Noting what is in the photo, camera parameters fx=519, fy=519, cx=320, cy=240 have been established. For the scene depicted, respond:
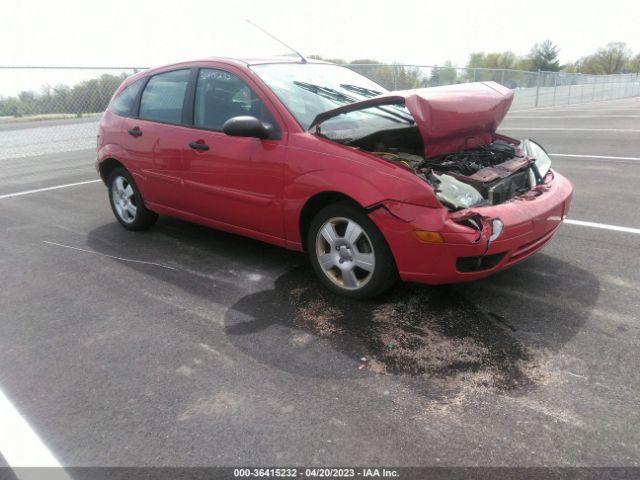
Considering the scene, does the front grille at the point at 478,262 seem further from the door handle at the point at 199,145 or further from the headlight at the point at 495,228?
the door handle at the point at 199,145

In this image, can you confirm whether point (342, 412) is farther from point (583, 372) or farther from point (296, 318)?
point (583, 372)

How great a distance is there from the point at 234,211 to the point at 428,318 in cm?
181

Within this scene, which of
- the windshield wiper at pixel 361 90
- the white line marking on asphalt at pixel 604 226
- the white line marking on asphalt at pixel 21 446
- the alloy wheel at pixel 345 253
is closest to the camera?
the white line marking on asphalt at pixel 21 446

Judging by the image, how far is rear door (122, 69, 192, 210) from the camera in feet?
15.2

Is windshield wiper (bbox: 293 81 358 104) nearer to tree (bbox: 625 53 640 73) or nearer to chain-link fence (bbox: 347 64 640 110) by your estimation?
chain-link fence (bbox: 347 64 640 110)

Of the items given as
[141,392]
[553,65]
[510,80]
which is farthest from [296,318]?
[553,65]

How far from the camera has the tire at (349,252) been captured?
3.43m

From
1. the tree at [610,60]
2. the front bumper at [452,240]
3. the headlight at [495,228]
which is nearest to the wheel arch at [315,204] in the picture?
the front bumper at [452,240]

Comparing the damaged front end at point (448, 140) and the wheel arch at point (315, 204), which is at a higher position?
the damaged front end at point (448, 140)

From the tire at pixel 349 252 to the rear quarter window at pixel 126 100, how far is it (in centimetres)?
269

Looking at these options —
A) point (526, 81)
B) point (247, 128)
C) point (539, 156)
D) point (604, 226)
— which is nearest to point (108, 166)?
point (247, 128)

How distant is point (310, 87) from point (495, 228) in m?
2.01

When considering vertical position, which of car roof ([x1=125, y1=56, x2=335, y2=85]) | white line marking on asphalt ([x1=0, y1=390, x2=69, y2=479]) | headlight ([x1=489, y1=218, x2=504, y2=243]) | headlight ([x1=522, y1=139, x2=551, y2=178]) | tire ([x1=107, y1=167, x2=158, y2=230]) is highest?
car roof ([x1=125, y1=56, x2=335, y2=85])

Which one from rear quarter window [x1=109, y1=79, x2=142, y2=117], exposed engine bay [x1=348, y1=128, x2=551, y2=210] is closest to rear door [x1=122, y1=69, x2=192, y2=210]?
rear quarter window [x1=109, y1=79, x2=142, y2=117]
